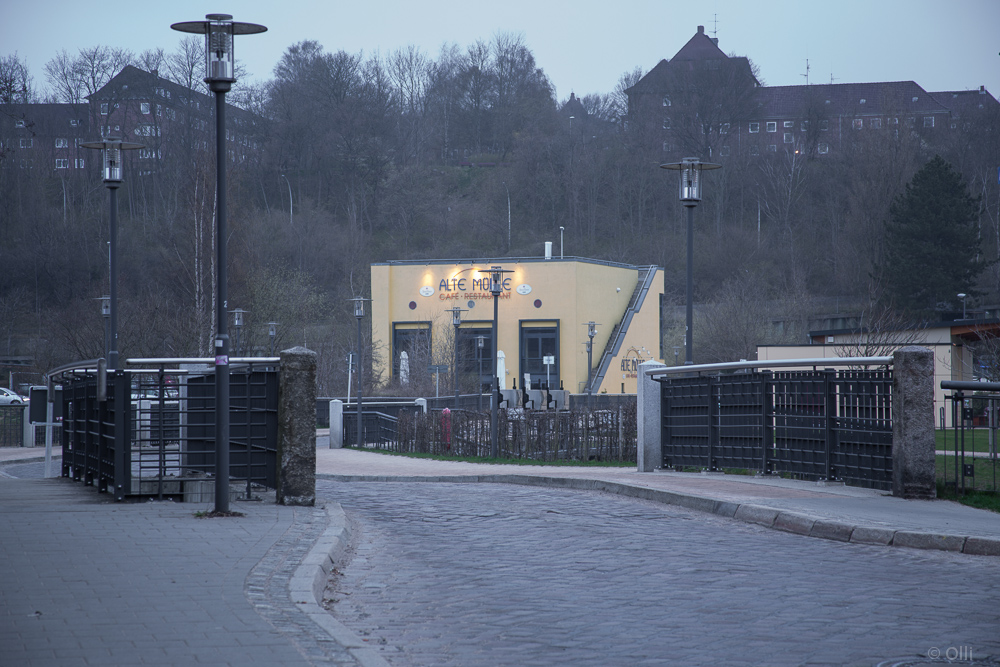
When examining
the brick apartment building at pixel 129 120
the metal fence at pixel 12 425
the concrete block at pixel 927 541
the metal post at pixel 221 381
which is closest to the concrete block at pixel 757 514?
the concrete block at pixel 927 541

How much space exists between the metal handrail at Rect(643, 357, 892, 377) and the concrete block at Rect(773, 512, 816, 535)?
2.27 meters

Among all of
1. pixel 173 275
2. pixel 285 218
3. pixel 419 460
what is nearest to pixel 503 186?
pixel 285 218

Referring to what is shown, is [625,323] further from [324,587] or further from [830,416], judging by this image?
[324,587]

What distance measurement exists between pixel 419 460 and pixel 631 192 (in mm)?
66684

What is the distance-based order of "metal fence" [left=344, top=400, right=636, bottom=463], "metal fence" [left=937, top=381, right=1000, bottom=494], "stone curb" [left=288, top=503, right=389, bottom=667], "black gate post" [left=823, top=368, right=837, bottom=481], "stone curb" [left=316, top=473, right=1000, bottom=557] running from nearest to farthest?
1. "stone curb" [left=288, top=503, right=389, bottom=667]
2. "stone curb" [left=316, top=473, right=1000, bottom=557]
3. "metal fence" [left=937, top=381, right=1000, bottom=494]
4. "black gate post" [left=823, top=368, right=837, bottom=481]
5. "metal fence" [left=344, top=400, right=636, bottom=463]

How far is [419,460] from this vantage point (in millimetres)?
24062

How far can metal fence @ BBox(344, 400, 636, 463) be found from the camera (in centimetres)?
2367

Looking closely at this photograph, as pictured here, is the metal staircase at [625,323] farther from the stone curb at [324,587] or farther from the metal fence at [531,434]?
the stone curb at [324,587]

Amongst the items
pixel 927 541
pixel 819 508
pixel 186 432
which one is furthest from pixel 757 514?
pixel 186 432

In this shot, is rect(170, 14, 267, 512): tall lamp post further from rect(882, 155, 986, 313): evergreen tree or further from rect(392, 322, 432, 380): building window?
rect(882, 155, 986, 313): evergreen tree

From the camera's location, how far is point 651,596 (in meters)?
6.95

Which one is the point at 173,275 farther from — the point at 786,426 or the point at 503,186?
the point at 786,426

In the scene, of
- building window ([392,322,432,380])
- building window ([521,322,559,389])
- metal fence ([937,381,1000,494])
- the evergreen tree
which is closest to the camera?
metal fence ([937,381,1000,494])

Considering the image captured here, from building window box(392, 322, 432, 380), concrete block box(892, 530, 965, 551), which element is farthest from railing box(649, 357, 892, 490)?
building window box(392, 322, 432, 380)
